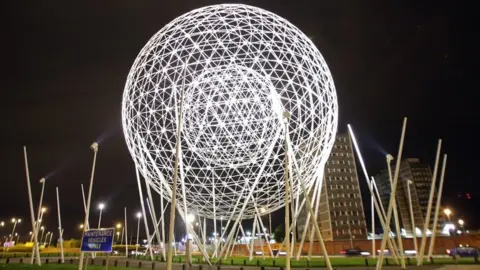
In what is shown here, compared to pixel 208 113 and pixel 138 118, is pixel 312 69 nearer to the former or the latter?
pixel 208 113

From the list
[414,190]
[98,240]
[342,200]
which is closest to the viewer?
[98,240]

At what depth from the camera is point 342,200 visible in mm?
111062

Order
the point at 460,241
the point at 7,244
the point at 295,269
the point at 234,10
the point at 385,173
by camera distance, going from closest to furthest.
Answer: the point at 295,269 < the point at 234,10 < the point at 460,241 < the point at 7,244 < the point at 385,173

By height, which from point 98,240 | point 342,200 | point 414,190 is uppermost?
point 414,190

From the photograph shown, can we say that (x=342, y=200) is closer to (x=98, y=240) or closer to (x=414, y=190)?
(x=414, y=190)

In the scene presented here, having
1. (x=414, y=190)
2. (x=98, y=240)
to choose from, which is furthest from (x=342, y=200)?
(x=98, y=240)

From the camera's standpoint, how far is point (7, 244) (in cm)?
5631

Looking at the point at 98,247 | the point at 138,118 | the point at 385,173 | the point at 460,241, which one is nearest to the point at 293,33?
the point at 138,118

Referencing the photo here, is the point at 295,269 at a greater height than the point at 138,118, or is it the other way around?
the point at 138,118

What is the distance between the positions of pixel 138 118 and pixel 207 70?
7.70m

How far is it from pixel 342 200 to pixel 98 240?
106 meters

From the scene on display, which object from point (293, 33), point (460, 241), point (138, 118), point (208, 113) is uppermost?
point (293, 33)

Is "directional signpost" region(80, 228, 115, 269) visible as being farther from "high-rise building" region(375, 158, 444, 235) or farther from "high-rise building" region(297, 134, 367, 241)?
"high-rise building" region(375, 158, 444, 235)

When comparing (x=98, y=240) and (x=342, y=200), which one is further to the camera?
(x=342, y=200)
